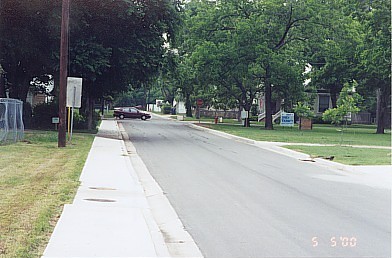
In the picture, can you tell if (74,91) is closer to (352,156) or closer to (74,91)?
(74,91)

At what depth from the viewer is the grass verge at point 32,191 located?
7566 millimetres

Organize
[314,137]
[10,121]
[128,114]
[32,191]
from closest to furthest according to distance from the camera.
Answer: [32,191], [10,121], [314,137], [128,114]

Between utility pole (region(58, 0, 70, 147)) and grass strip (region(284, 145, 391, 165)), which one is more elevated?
utility pole (region(58, 0, 70, 147))

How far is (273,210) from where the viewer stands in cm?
1123

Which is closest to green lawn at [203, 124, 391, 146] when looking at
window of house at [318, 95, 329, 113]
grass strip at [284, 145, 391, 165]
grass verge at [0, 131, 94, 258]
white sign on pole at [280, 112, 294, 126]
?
white sign on pole at [280, 112, 294, 126]

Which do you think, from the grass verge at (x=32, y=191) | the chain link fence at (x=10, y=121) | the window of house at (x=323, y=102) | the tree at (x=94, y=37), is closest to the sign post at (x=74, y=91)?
the chain link fence at (x=10, y=121)

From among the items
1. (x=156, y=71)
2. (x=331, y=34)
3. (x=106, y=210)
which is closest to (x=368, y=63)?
(x=331, y=34)

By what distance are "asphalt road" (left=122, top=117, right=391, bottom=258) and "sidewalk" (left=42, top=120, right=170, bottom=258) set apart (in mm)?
728

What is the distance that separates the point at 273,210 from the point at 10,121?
15.3 m

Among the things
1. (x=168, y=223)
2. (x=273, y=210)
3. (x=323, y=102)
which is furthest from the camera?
(x=323, y=102)

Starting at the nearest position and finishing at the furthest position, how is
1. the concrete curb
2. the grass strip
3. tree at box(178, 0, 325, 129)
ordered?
the concrete curb < the grass strip < tree at box(178, 0, 325, 129)

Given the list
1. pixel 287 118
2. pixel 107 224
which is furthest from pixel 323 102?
pixel 107 224

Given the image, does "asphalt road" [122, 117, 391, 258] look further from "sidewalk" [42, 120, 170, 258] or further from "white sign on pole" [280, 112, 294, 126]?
"white sign on pole" [280, 112, 294, 126]

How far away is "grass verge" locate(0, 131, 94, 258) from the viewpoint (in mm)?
7566
